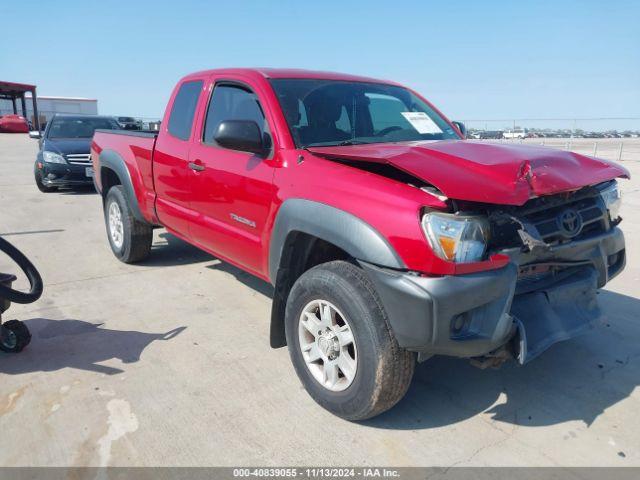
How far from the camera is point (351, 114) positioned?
3.72 metres

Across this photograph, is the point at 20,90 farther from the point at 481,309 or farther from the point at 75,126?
the point at 481,309

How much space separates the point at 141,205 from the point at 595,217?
3901 millimetres

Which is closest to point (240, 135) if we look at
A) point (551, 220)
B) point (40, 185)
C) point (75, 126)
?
point (551, 220)

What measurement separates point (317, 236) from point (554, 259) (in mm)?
1247

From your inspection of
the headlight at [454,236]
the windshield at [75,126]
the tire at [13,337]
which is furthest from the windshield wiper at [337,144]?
the windshield at [75,126]

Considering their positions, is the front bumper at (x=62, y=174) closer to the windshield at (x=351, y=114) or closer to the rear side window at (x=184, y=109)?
the rear side window at (x=184, y=109)

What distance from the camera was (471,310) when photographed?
2.37m

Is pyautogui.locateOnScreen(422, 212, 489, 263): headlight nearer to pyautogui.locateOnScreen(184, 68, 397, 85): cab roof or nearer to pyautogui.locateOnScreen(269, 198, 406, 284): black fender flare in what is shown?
pyautogui.locateOnScreen(269, 198, 406, 284): black fender flare

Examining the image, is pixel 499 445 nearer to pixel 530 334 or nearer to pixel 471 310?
pixel 530 334

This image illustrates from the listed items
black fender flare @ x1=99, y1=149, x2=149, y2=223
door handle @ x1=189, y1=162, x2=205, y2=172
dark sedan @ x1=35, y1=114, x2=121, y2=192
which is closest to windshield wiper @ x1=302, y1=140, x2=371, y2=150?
door handle @ x1=189, y1=162, x2=205, y2=172

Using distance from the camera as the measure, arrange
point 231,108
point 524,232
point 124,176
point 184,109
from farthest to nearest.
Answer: point 124,176, point 184,109, point 231,108, point 524,232

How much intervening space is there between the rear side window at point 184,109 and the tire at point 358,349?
2.07 m

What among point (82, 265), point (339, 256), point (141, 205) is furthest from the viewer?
A: point (82, 265)

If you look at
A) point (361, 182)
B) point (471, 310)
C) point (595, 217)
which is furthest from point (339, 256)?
point (595, 217)
